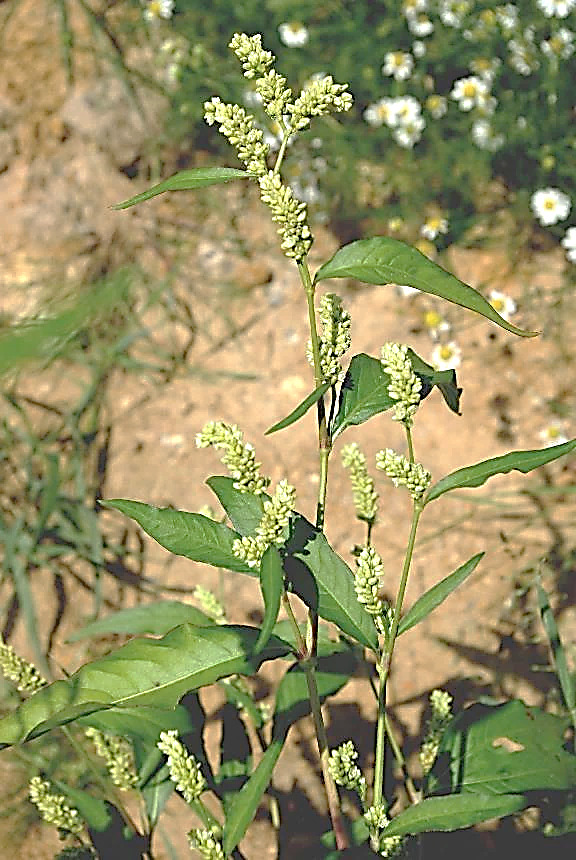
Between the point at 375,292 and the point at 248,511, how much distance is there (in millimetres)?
1524

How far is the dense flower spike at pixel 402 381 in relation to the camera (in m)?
0.89

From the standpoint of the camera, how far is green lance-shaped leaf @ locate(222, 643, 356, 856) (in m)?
0.96

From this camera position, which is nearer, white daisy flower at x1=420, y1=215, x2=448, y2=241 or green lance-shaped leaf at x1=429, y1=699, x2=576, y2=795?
green lance-shaped leaf at x1=429, y1=699, x2=576, y2=795

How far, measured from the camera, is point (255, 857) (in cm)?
152

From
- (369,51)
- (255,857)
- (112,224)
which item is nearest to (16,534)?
(255,857)

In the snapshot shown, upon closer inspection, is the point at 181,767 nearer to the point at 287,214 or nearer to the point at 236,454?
the point at 236,454

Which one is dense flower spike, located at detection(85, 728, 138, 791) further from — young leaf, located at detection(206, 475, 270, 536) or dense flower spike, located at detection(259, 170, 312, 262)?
dense flower spike, located at detection(259, 170, 312, 262)

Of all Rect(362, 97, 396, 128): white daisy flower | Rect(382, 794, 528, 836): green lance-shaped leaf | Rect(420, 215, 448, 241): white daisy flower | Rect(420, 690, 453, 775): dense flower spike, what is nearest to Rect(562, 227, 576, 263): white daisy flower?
Rect(420, 215, 448, 241): white daisy flower

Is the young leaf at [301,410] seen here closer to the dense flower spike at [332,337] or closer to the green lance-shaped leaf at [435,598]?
the dense flower spike at [332,337]

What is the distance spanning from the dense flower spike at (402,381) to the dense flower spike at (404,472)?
33 millimetres

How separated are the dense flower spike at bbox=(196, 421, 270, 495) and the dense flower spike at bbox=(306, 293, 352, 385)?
98 millimetres

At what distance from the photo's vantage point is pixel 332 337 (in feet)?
3.00

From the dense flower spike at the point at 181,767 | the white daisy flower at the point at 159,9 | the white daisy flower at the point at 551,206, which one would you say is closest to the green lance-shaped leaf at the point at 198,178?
the dense flower spike at the point at 181,767

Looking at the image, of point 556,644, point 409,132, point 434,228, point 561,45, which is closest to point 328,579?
point 556,644
